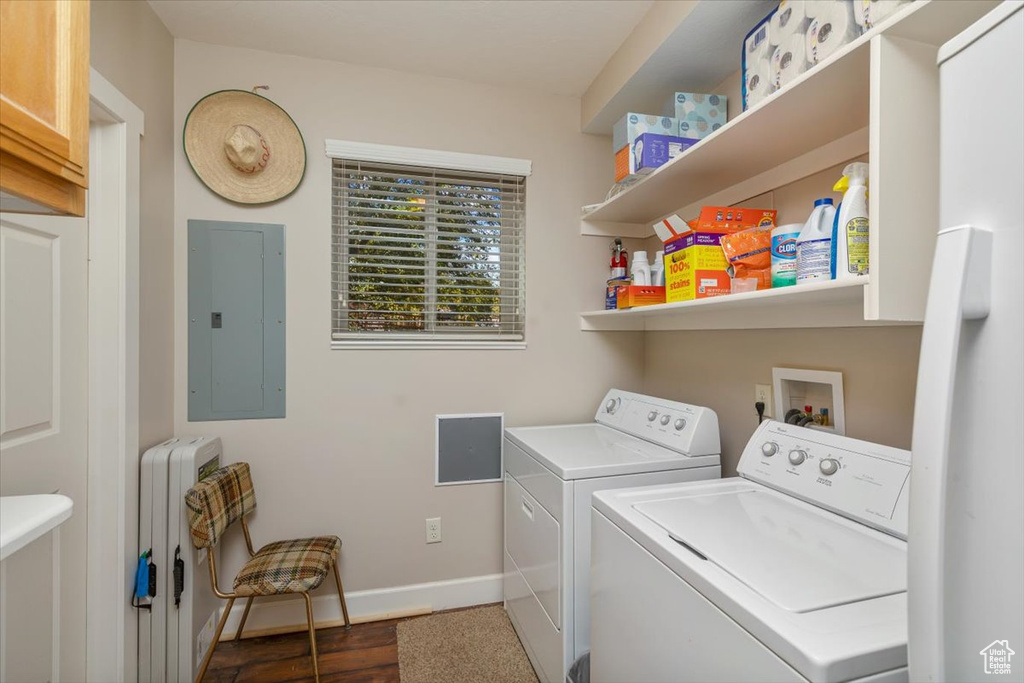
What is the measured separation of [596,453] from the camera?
1637 millimetres

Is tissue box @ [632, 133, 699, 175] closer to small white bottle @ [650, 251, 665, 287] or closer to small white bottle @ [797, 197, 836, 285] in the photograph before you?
small white bottle @ [650, 251, 665, 287]

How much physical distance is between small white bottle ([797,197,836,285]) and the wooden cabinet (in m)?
1.45

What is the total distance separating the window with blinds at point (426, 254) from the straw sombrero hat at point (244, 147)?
204mm

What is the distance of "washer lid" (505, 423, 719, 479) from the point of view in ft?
4.83

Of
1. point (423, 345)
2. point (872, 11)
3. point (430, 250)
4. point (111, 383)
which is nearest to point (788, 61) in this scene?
point (872, 11)

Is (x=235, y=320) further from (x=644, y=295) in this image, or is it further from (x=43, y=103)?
(x=644, y=295)

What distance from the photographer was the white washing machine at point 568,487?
1.43 metres

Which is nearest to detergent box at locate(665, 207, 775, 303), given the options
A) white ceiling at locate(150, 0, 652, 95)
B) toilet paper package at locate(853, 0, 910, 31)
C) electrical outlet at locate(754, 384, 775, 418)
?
electrical outlet at locate(754, 384, 775, 418)

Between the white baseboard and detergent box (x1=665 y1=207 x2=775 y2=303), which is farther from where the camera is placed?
the white baseboard

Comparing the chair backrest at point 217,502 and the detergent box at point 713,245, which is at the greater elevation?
the detergent box at point 713,245

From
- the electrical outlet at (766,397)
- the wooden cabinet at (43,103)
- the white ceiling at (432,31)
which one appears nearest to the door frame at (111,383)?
the white ceiling at (432,31)

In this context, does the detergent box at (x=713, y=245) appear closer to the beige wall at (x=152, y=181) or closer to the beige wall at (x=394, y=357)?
the beige wall at (x=394, y=357)

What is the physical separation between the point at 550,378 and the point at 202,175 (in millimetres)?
1767

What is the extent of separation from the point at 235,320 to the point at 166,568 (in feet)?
3.12
